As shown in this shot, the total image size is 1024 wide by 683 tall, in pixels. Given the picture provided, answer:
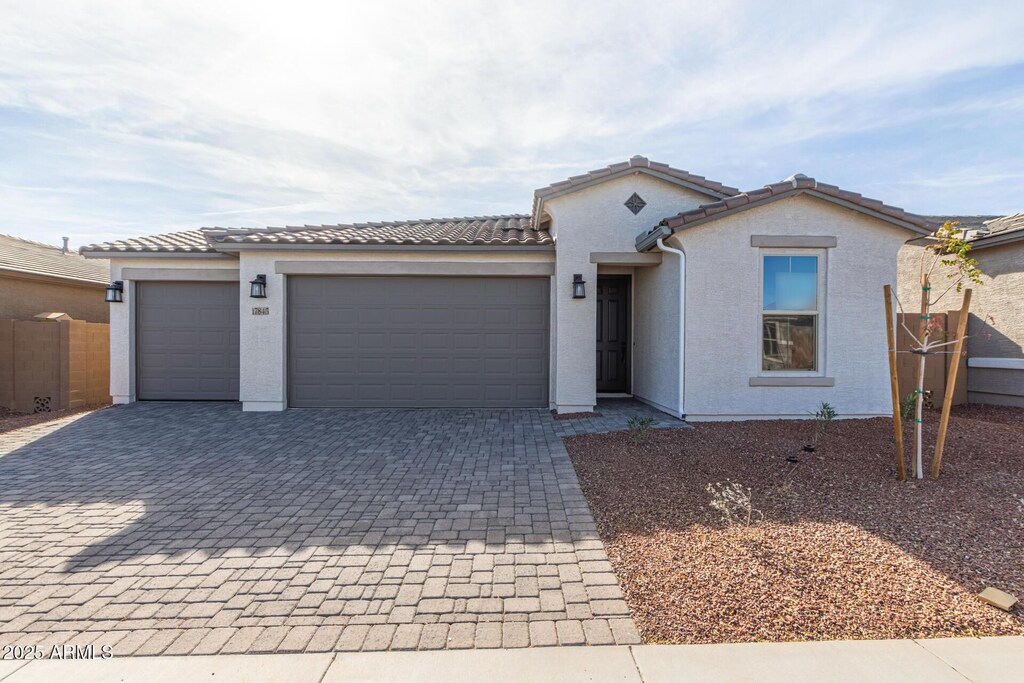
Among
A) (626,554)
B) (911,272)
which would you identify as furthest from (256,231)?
(911,272)

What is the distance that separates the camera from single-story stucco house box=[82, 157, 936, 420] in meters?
7.78

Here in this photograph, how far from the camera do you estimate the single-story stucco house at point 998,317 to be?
8.65 metres

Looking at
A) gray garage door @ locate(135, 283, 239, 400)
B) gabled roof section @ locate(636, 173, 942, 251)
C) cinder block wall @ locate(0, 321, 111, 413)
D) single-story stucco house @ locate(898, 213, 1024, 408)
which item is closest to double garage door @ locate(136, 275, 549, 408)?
gray garage door @ locate(135, 283, 239, 400)

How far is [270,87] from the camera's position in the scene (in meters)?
8.32

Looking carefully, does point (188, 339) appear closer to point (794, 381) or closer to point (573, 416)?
point (573, 416)

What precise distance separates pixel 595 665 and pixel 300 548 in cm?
240

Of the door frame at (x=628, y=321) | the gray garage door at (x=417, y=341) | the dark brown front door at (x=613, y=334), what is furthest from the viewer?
the dark brown front door at (x=613, y=334)

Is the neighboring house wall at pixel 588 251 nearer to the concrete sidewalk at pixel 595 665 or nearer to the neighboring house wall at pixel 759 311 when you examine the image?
the neighboring house wall at pixel 759 311

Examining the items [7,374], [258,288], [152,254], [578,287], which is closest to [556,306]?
[578,287]

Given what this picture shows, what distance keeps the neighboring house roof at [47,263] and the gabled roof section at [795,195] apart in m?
14.4

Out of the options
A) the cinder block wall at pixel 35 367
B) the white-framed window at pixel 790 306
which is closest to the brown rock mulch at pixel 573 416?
the white-framed window at pixel 790 306

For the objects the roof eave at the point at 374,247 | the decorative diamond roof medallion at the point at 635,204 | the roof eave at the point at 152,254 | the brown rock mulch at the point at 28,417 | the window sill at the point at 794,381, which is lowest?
the brown rock mulch at the point at 28,417

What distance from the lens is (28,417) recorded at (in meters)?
9.06

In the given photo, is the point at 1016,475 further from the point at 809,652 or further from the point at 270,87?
the point at 270,87
